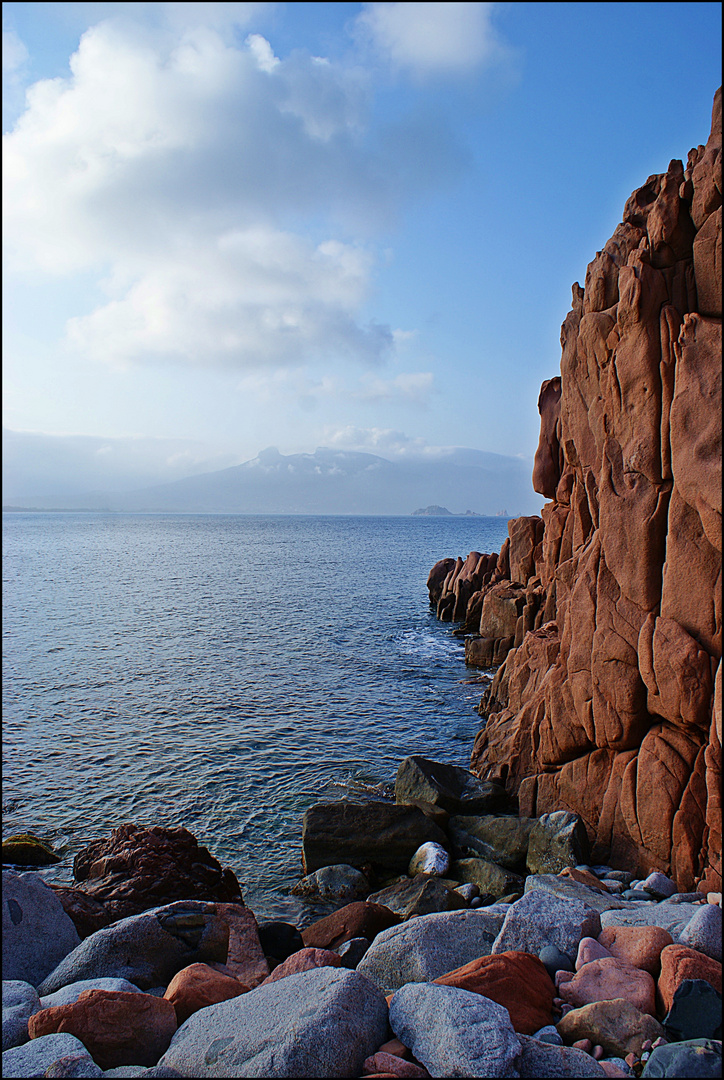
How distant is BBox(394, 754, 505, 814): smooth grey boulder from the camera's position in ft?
52.6

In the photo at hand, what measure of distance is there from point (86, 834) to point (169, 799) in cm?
245

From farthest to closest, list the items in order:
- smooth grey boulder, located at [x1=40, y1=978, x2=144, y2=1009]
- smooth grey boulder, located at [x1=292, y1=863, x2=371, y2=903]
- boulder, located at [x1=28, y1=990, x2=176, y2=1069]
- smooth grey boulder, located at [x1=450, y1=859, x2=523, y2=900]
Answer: smooth grey boulder, located at [x1=292, y1=863, x2=371, y2=903] → smooth grey boulder, located at [x1=450, y1=859, x2=523, y2=900] → smooth grey boulder, located at [x1=40, y1=978, x2=144, y2=1009] → boulder, located at [x1=28, y1=990, x2=176, y2=1069]

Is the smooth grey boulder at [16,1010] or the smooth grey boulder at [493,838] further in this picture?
the smooth grey boulder at [493,838]

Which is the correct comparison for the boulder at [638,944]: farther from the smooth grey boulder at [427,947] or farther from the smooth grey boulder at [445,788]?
the smooth grey boulder at [445,788]

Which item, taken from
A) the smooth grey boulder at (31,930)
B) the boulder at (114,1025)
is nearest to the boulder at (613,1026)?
the boulder at (114,1025)

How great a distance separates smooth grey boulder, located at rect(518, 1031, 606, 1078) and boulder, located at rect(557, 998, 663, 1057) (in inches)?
21.7

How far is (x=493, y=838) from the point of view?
14547 millimetres

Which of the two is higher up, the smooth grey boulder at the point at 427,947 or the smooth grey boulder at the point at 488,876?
the smooth grey boulder at the point at 427,947

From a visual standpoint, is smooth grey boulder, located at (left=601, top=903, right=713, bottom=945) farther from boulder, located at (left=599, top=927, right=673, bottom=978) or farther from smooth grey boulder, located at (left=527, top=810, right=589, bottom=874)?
smooth grey boulder, located at (left=527, top=810, right=589, bottom=874)

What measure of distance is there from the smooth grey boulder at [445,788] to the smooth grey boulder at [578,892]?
4615 mm

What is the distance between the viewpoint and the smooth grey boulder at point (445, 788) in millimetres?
16047

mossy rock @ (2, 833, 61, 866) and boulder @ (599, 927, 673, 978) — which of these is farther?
mossy rock @ (2, 833, 61, 866)

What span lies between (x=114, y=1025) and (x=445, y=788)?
10.8 m

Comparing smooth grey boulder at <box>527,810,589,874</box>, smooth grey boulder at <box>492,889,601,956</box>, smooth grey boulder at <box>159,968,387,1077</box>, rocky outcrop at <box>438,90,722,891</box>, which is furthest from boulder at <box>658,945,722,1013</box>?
smooth grey boulder at <box>527,810,589,874</box>
